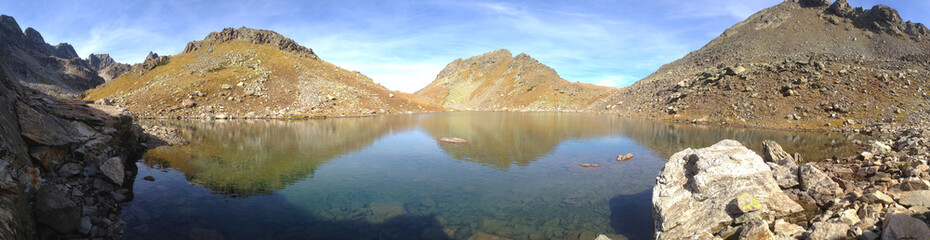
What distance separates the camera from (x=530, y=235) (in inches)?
493

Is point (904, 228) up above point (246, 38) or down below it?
below

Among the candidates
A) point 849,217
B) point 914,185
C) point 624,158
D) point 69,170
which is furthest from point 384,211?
point 624,158

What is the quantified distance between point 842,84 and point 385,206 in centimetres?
7466

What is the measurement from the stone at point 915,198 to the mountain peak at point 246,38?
11758cm

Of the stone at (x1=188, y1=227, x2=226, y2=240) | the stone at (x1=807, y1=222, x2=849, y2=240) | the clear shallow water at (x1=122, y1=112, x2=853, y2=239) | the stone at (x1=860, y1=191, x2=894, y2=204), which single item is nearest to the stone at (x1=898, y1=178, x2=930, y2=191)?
the stone at (x1=860, y1=191, x2=894, y2=204)

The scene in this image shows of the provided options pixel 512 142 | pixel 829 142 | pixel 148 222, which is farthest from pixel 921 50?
pixel 148 222

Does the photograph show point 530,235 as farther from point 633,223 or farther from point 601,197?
point 601,197

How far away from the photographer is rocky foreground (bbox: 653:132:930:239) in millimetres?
8398

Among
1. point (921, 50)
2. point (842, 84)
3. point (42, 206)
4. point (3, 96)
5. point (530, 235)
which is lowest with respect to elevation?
point (530, 235)

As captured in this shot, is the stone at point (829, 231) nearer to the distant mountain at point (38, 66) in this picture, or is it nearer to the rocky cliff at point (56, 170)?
the rocky cliff at point (56, 170)

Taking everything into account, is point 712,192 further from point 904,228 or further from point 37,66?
point 37,66

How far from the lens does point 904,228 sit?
23.3 feet

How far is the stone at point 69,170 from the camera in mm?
13486

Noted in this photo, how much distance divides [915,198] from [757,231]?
16.0 feet
